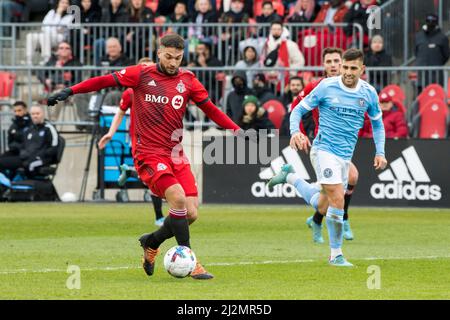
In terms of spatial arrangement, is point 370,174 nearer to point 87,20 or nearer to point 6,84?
point 6,84

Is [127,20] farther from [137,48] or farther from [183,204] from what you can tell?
[183,204]

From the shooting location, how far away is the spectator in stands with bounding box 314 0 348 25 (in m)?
26.5

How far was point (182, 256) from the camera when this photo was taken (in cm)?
1147

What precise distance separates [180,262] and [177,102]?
168cm

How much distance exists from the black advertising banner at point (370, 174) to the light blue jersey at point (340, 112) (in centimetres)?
869

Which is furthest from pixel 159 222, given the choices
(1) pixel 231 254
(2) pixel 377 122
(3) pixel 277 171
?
(2) pixel 377 122

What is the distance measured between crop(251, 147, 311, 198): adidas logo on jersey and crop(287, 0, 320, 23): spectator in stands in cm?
488

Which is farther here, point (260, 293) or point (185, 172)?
point (185, 172)

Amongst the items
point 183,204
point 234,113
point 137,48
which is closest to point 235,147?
point 234,113

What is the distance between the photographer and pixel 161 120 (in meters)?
12.2

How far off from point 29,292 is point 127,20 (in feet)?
55.5

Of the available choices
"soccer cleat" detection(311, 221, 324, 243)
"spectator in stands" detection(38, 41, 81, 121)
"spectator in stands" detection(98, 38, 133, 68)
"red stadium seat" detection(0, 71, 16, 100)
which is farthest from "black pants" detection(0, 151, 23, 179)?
"soccer cleat" detection(311, 221, 324, 243)

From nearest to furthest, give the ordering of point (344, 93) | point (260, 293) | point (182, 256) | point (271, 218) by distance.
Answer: point (260, 293) < point (182, 256) < point (344, 93) < point (271, 218)

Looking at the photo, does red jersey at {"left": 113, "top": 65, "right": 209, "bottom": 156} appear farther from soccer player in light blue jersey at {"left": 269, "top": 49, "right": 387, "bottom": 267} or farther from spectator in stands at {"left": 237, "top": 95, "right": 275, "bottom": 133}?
spectator in stands at {"left": 237, "top": 95, "right": 275, "bottom": 133}
